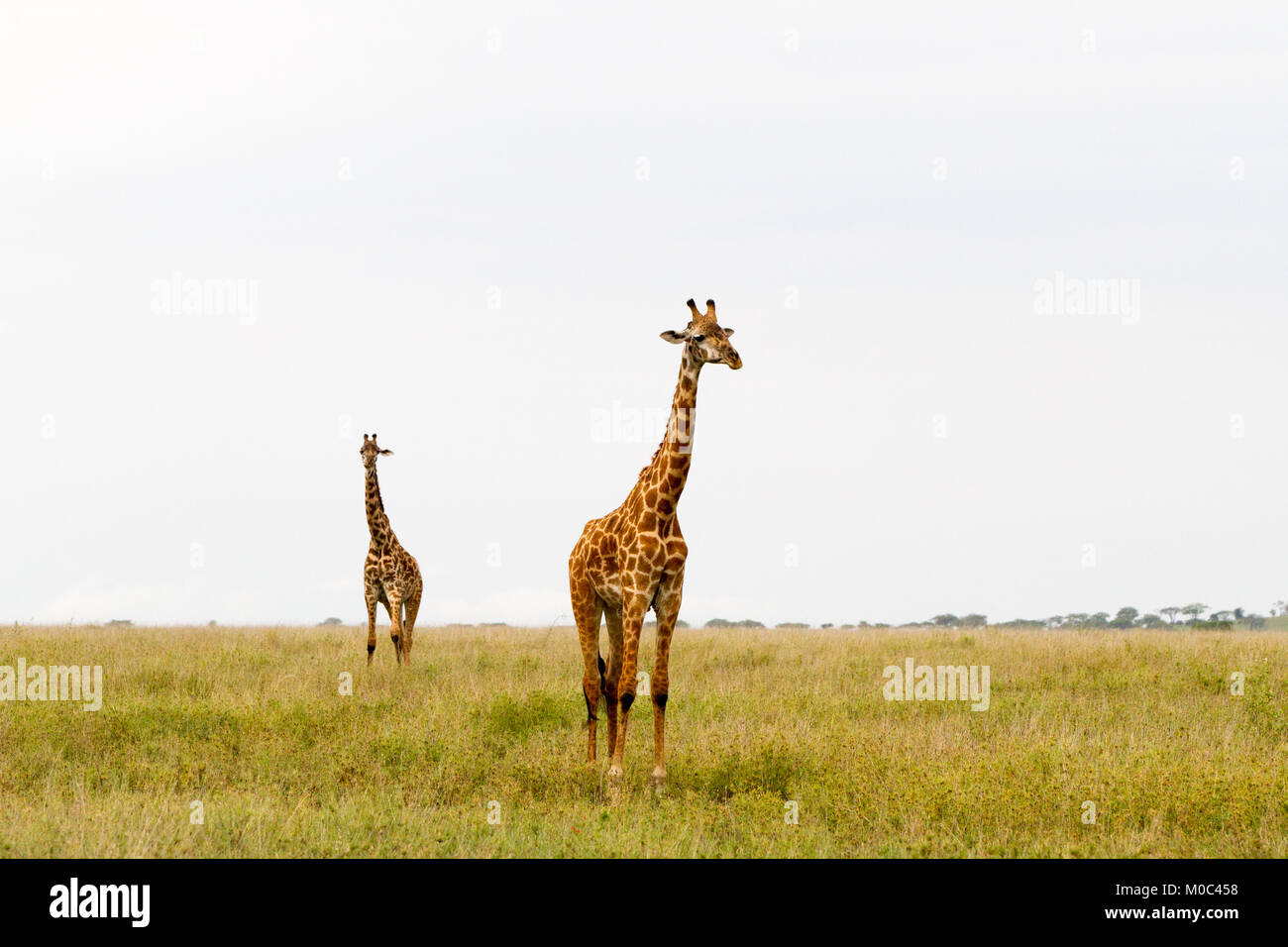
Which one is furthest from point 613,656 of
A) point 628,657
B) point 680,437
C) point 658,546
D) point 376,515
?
point 376,515

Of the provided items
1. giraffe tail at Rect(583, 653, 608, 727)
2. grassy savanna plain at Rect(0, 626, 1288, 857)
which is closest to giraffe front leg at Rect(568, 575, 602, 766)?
giraffe tail at Rect(583, 653, 608, 727)

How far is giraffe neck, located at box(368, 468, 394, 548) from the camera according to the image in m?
20.3

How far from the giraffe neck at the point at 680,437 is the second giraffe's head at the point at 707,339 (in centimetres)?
16

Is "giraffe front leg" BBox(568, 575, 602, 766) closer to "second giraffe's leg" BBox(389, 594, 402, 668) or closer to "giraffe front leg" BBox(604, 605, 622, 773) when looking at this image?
"giraffe front leg" BBox(604, 605, 622, 773)

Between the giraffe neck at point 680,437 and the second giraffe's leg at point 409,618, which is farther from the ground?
the giraffe neck at point 680,437

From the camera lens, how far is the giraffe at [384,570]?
777 inches

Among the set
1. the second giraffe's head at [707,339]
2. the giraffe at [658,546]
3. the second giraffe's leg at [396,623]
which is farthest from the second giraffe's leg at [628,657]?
the second giraffe's leg at [396,623]

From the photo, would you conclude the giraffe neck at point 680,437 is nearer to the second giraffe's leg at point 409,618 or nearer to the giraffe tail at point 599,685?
the giraffe tail at point 599,685

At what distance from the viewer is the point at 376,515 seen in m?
20.3

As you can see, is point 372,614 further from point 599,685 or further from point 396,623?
point 599,685

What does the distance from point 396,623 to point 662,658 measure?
9.48m
